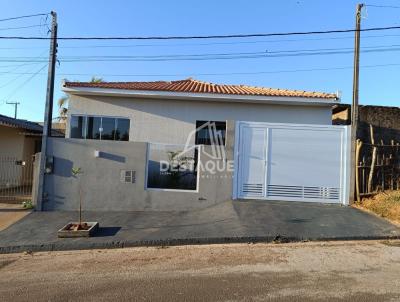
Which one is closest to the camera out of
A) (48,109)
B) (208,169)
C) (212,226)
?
(212,226)

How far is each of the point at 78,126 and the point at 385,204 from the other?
36.4 ft

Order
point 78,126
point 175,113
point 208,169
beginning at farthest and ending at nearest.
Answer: point 78,126, point 175,113, point 208,169

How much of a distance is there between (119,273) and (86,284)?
694 mm

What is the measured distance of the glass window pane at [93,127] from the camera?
1520 cm

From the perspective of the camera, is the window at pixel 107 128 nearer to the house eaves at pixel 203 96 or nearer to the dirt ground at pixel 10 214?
the house eaves at pixel 203 96

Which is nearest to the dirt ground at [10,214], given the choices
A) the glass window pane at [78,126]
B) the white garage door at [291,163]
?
the glass window pane at [78,126]

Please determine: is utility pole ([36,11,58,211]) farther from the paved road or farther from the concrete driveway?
the paved road

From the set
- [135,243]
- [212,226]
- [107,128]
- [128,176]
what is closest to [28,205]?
[128,176]

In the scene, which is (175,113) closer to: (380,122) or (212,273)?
(380,122)

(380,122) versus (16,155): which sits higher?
(380,122)

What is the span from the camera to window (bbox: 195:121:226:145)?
49.5 feet

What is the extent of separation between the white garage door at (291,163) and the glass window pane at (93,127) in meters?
5.92

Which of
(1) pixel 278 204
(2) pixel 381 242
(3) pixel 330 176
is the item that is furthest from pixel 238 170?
(2) pixel 381 242

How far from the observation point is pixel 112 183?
39.8 ft
